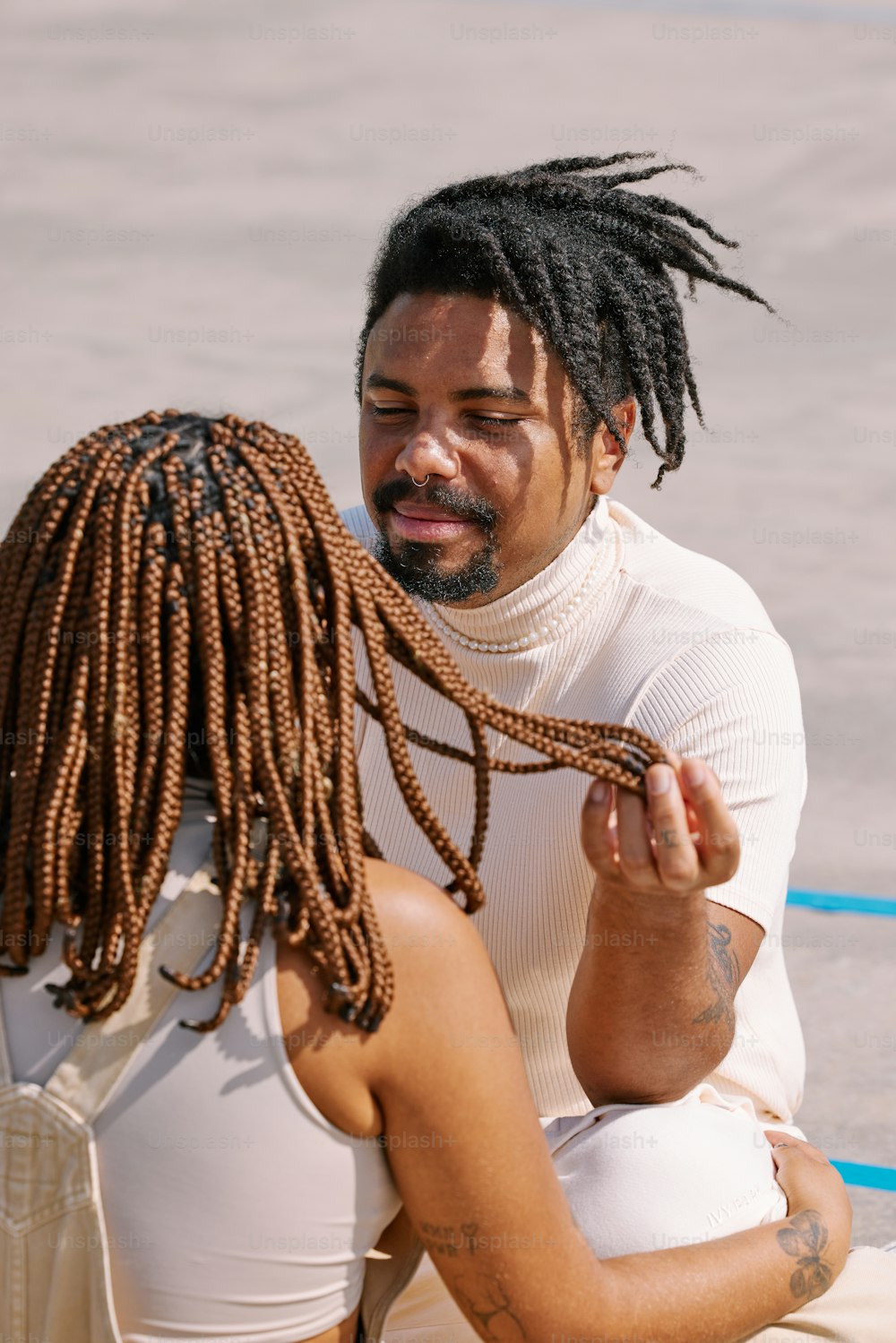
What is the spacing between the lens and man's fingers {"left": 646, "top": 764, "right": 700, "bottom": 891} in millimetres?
1870

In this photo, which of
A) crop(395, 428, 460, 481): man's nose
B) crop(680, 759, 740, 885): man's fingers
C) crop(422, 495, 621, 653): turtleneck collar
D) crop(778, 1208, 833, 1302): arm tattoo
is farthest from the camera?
crop(422, 495, 621, 653): turtleneck collar

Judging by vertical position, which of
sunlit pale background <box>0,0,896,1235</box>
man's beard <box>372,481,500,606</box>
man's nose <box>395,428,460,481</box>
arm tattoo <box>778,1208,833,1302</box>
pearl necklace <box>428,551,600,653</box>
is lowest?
arm tattoo <box>778,1208,833,1302</box>

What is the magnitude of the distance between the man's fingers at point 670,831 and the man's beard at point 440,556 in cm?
112

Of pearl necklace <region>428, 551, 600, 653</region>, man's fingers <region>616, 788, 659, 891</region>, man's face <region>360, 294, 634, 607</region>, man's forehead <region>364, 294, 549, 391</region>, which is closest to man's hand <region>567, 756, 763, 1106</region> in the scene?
man's fingers <region>616, 788, 659, 891</region>

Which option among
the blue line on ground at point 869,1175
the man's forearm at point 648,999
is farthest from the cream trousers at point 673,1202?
the blue line on ground at point 869,1175

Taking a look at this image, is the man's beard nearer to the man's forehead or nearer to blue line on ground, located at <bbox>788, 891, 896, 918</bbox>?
the man's forehead

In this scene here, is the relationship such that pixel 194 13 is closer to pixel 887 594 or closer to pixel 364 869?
pixel 887 594

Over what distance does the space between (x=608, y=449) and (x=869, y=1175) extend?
1443 millimetres

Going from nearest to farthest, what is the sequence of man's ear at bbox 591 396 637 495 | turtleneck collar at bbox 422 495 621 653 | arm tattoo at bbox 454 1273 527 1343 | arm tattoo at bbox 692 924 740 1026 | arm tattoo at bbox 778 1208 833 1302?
arm tattoo at bbox 454 1273 527 1343 → arm tattoo at bbox 778 1208 833 1302 → arm tattoo at bbox 692 924 740 1026 → turtleneck collar at bbox 422 495 621 653 → man's ear at bbox 591 396 637 495

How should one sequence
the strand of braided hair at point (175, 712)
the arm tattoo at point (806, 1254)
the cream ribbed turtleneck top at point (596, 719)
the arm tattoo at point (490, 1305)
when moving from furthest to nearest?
the cream ribbed turtleneck top at point (596, 719) → the arm tattoo at point (806, 1254) → the arm tattoo at point (490, 1305) → the strand of braided hair at point (175, 712)

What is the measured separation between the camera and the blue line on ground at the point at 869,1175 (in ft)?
10.5

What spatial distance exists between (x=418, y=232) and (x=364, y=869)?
1.76m

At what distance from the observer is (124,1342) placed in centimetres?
174

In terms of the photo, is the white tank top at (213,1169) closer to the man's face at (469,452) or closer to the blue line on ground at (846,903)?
the man's face at (469,452)
